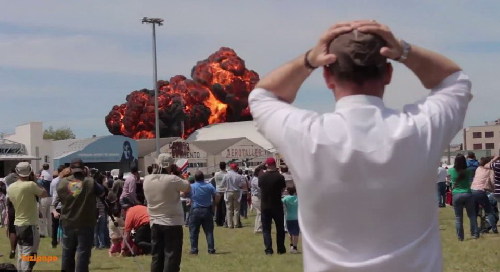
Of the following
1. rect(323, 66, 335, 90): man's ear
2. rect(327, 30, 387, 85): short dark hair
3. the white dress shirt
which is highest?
rect(327, 30, 387, 85): short dark hair

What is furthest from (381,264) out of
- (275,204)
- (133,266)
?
(275,204)

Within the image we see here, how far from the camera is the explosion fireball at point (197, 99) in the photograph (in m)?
89.0

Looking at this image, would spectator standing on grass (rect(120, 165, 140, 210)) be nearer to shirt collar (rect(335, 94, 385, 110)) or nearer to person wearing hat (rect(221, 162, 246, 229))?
person wearing hat (rect(221, 162, 246, 229))

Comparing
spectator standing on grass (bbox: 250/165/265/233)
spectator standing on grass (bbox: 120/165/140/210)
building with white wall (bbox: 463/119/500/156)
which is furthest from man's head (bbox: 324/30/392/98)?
building with white wall (bbox: 463/119/500/156)

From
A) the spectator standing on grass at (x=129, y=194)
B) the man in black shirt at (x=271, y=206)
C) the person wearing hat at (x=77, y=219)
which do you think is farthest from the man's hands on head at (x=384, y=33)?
the spectator standing on grass at (x=129, y=194)

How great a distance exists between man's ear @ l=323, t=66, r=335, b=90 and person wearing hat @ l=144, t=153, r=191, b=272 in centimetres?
757

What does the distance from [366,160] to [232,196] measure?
1945 cm

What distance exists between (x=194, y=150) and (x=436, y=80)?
54.6m

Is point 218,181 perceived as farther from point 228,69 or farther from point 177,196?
point 228,69

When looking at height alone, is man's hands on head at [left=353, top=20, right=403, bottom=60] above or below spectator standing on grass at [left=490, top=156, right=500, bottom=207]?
above

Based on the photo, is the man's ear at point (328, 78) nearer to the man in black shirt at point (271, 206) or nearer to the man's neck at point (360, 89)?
the man's neck at point (360, 89)

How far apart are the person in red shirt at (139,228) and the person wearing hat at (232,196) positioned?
7.05 metres

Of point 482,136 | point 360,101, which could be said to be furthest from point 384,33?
point 482,136

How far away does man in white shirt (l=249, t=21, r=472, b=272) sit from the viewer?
234cm
